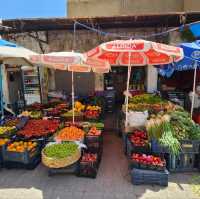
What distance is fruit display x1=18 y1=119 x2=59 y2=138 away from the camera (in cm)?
598

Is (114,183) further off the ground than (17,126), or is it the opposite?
(17,126)

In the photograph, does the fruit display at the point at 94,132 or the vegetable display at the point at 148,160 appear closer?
the vegetable display at the point at 148,160

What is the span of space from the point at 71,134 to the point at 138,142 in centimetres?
162

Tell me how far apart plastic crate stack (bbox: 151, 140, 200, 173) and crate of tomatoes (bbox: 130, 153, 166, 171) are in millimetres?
235

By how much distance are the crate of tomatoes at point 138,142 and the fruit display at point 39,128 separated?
2.09 meters

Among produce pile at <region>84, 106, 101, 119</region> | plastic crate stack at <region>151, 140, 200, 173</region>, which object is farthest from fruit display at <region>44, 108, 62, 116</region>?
plastic crate stack at <region>151, 140, 200, 173</region>

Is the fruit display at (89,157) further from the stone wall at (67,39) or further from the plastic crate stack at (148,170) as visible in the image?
the stone wall at (67,39)

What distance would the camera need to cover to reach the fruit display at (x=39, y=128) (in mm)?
5984

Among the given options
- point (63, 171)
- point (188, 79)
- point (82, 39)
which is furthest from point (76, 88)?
point (63, 171)

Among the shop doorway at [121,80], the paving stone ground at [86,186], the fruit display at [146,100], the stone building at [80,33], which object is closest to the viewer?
the paving stone ground at [86,186]

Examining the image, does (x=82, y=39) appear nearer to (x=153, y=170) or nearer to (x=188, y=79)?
(x=188, y=79)

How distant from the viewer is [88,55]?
5.18 meters

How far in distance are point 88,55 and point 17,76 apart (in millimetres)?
6369

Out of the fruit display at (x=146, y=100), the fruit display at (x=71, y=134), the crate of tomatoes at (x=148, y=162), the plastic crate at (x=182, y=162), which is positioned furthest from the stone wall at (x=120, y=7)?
the crate of tomatoes at (x=148, y=162)
